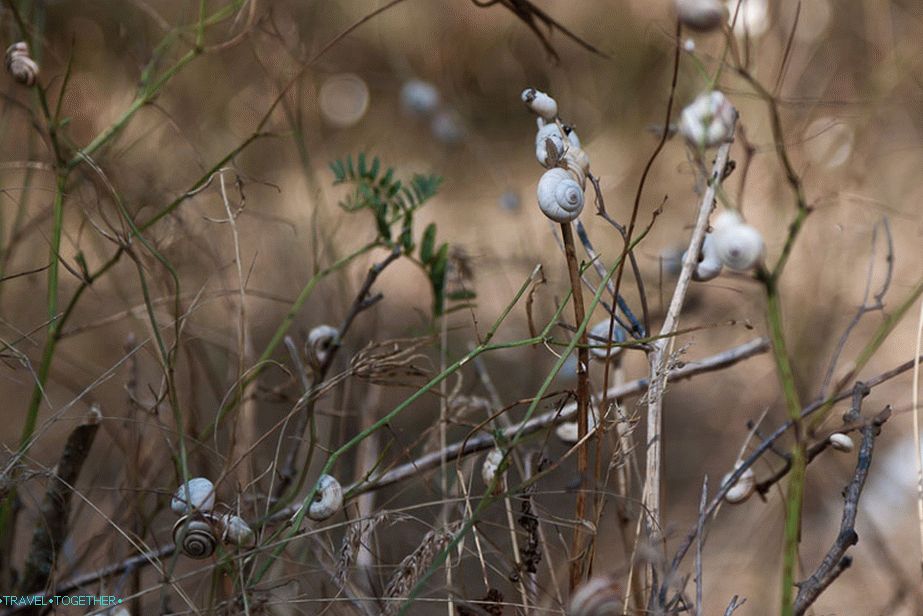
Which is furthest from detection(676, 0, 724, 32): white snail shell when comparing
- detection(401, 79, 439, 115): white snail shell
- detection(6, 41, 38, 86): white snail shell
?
detection(401, 79, 439, 115): white snail shell

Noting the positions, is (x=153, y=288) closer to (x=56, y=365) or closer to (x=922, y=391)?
(x=56, y=365)

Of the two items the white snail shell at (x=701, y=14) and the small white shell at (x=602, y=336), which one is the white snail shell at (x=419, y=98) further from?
the white snail shell at (x=701, y=14)

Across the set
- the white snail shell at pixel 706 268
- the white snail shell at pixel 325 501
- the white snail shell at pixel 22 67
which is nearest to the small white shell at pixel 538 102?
the white snail shell at pixel 706 268

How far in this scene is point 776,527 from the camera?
118 cm

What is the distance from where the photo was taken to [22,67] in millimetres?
667

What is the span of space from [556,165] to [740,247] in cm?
16

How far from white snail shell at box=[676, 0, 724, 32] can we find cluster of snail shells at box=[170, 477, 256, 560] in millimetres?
384

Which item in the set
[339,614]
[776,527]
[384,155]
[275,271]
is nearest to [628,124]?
[384,155]

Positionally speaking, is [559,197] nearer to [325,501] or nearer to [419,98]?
[325,501]

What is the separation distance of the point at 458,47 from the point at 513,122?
245 millimetres

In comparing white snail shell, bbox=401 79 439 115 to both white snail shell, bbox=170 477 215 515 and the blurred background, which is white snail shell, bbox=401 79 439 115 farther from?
white snail shell, bbox=170 477 215 515

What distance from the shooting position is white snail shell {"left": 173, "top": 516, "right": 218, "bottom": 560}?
543 millimetres

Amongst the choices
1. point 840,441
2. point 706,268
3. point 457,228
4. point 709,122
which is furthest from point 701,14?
point 457,228

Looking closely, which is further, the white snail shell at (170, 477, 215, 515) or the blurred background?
the blurred background
